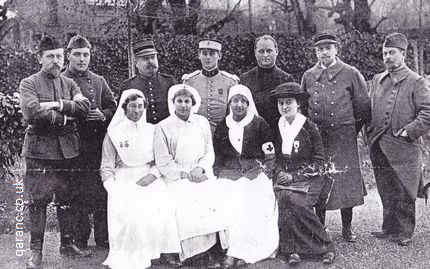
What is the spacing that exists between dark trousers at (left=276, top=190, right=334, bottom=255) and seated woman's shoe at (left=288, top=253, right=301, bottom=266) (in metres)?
0.05

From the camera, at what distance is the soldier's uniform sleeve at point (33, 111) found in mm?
4410

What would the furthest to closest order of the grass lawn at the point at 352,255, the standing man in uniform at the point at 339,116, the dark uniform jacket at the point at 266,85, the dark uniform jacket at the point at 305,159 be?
the dark uniform jacket at the point at 266,85, the standing man in uniform at the point at 339,116, the dark uniform jacket at the point at 305,159, the grass lawn at the point at 352,255

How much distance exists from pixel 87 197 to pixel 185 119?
130cm

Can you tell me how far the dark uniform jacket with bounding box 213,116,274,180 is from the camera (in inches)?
194

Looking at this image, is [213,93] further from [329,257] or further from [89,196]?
[329,257]

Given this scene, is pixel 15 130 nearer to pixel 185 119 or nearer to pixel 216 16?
pixel 185 119

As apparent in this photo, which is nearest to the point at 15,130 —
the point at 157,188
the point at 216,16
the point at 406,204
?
the point at 157,188

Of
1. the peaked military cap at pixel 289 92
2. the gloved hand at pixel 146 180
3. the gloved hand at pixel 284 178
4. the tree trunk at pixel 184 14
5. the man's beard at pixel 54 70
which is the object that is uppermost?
the tree trunk at pixel 184 14

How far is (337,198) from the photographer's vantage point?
5.19 m


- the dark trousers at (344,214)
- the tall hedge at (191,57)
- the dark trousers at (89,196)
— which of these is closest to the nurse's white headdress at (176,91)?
the dark trousers at (89,196)

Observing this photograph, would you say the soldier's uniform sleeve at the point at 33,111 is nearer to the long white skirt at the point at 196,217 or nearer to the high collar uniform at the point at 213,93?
the long white skirt at the point at 196,217

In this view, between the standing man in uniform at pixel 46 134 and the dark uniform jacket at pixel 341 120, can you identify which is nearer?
the standing man in uniform at pixel 46 134

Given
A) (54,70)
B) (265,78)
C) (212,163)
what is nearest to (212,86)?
(265,78)

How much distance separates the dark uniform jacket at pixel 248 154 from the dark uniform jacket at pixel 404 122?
50.1 inches
